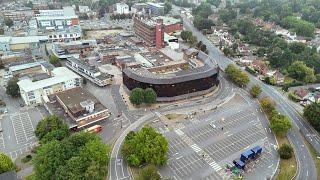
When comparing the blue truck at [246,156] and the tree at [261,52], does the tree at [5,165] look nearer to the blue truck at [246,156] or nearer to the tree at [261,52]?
the blue truck at [246,156]

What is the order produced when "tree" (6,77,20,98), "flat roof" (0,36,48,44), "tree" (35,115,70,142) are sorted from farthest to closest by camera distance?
1. "flat roof" (0,36,48,44)
2. "tree" (6,77,20,98)
3. "tree" (35,115,70,142)

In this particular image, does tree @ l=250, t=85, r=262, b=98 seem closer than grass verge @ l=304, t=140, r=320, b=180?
No

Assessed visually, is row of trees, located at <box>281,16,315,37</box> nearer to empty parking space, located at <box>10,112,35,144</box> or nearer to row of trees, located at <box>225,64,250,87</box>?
row of trees, located at <box>225,64,250,87</box>

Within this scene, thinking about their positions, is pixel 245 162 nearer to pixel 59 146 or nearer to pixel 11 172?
pixel 59 146

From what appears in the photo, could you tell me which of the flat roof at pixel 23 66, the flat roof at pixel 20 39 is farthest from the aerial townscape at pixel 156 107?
the flat roof at pixel 23 66

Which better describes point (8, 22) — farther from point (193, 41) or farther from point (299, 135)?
point (299, 135)

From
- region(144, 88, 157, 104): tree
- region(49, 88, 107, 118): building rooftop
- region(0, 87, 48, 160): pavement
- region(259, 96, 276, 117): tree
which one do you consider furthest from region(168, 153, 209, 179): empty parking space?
region(0, 87, 48, 160): pavement

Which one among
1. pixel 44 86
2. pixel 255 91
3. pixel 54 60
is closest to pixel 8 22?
pixel 54 60
